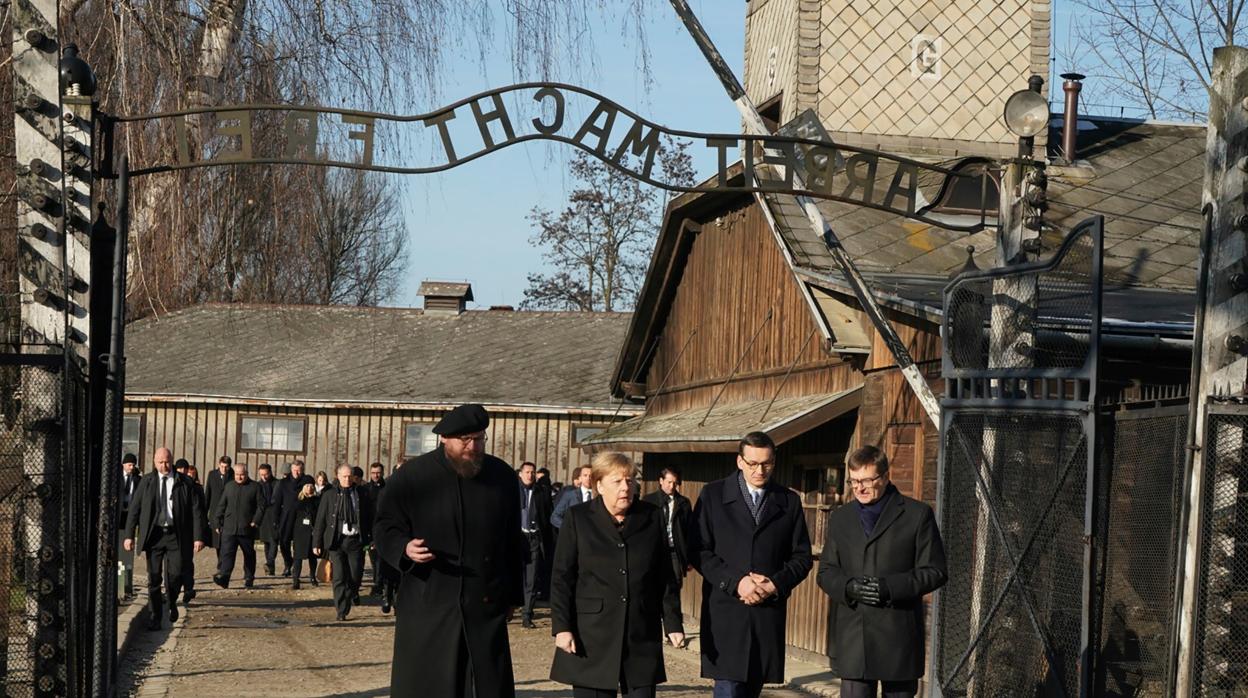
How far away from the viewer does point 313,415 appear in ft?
118

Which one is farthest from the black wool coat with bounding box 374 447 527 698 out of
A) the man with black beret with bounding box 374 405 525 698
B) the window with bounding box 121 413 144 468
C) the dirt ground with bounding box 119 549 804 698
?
the window with bounding box 121 413 144 468

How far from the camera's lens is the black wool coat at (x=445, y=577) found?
28.2 feet

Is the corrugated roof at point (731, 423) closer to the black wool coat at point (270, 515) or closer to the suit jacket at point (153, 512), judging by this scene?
the suit jacket at point (153, 512)

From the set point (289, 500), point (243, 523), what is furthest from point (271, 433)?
point (243, 523)

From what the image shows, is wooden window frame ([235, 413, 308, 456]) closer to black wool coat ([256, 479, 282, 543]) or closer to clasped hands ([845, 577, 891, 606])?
black wool coat ([256, 479, 282, 543])

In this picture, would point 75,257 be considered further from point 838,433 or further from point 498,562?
point 838,433

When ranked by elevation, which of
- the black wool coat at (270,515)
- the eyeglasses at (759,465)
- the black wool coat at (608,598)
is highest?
the eyeglasses at (759,465)

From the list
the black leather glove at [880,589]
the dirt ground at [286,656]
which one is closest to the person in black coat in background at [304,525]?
the dirt ground at [286,656]

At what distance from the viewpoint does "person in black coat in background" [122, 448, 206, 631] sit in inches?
734

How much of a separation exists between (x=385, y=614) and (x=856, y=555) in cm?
Answer: 1346

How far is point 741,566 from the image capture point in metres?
9.62

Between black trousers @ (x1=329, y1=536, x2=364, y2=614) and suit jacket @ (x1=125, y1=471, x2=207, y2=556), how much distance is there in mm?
2515

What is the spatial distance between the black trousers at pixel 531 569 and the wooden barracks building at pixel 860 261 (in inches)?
63.0

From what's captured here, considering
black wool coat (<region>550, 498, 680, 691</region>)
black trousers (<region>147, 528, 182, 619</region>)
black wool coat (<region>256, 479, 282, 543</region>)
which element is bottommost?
black wool coat (<region>256, 479, 282, 543</region>)
